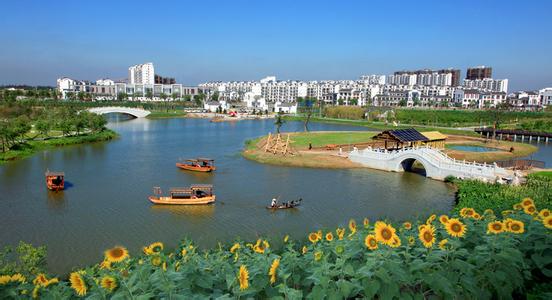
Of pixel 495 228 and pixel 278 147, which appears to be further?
pixel 278 147

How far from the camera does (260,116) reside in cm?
9988

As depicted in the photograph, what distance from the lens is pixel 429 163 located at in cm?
2773

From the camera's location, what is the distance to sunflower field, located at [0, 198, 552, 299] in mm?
3432

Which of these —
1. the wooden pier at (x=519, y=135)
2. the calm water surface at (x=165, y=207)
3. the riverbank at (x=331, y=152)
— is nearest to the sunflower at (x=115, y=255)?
the calm water surface at (x=165, y=207)

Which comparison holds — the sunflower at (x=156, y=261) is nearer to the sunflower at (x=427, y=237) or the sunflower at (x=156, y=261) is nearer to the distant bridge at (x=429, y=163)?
the sunflower at (x=427, y=237)

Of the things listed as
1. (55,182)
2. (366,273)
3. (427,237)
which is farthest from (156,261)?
(55,182)

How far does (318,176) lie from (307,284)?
24.3 meters

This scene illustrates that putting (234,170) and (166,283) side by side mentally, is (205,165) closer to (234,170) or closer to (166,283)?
(234,170)

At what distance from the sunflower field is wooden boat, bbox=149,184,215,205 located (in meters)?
16.2

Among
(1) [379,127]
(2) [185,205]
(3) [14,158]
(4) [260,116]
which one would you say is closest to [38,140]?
(3) [14,158]

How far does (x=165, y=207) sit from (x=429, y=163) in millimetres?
17915

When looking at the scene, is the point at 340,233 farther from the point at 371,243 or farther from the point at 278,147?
the point at 278,147

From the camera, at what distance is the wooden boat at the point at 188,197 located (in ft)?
67.1

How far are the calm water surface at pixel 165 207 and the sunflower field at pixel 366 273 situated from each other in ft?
32.9
